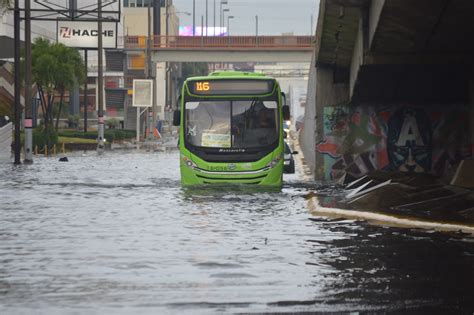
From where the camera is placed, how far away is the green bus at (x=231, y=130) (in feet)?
97.3

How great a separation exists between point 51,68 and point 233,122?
4202 cm

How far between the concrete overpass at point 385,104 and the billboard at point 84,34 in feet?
174

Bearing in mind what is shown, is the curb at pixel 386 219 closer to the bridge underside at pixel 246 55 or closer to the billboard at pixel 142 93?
the bridge underside at pixel 246 55

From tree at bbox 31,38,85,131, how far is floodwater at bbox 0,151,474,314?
4557 centimetres

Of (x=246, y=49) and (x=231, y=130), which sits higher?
(x=246, y=49)

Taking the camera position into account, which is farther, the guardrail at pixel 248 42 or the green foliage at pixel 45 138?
the guardrail at pixel 248 42

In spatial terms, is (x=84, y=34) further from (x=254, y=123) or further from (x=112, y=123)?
(x=254, y=123)

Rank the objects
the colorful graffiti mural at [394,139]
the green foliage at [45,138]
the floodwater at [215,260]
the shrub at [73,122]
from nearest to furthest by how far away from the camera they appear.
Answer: the floodwater at [215,260]
the colorful graffiti mural at [394,139]
the green foliage at [45,138]
the shrub at [73,122]

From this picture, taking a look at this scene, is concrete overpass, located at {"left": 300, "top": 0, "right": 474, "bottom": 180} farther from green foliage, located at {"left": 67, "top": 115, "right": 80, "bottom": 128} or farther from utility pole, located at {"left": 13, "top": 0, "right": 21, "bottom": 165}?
green foliage, located at {"left": 67, "top": 115, "right": 80, "bottom": 128}

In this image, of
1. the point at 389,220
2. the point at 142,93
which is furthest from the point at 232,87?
the point at 142,93

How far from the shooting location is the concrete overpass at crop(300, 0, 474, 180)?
28.3 m

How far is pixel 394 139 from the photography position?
34.4 metres

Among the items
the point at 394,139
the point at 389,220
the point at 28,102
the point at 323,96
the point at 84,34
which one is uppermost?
the point at 84,34

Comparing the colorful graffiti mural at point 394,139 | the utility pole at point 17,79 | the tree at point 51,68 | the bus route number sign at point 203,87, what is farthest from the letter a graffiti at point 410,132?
the tree at point 51,68
